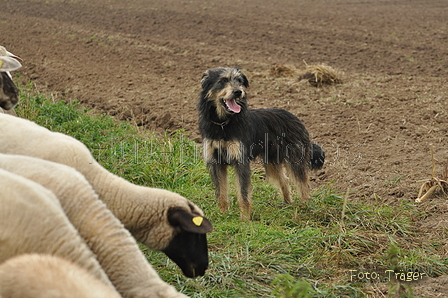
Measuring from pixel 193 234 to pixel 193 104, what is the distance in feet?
22.4

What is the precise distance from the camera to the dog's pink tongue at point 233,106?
21.3 ft

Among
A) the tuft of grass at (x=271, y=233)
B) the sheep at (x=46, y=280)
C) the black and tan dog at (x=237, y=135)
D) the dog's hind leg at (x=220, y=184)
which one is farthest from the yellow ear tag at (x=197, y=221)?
the dog's hind leg at (x=220, y=184)

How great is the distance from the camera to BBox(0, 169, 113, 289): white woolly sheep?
3141 mm

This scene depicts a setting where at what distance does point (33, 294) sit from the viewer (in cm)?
266

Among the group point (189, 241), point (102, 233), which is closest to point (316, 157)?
point (189, 241)

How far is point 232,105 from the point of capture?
21.4 ft

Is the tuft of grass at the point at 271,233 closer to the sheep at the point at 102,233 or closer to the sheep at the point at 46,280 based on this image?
the sheep at the point at 102,233

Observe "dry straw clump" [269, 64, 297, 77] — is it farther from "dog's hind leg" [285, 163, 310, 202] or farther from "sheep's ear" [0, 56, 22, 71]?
"sheep's ear" [0, 56, 22, 71]

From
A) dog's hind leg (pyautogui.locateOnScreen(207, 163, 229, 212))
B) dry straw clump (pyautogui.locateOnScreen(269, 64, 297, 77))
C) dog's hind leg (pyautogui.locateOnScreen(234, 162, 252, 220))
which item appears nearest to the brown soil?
dry straw clump (pyautogui.locateOnScreen(269, 64, 297, 77))

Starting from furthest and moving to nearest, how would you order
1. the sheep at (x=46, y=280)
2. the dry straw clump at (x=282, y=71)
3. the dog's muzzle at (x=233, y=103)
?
the dry straw clump at (x=282, y=71)
the dog's muzzle at (x=233, y=103)
the sheep at (x=46, y=280)

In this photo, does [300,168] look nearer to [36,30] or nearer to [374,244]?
[374,244]

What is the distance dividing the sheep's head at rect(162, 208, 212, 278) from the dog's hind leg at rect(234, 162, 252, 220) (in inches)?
94.7

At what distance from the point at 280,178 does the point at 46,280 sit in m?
4.74

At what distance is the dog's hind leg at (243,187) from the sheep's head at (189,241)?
2406 mm
